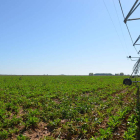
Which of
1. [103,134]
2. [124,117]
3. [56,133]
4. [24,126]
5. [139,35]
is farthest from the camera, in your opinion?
[139,35]

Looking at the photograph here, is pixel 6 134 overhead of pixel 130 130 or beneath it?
beneath

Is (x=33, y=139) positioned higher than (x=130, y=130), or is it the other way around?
(x=130, y=130)

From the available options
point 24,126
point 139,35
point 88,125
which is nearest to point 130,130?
point 88,125

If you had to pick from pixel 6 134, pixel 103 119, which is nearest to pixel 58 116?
pixel 103 119

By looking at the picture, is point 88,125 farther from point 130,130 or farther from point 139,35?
point 139,35

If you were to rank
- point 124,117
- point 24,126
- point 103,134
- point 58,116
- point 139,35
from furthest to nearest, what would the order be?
1. point 139,35
2. point 58,116
3. point 124,117
4. point 24,126
5. point 103,134

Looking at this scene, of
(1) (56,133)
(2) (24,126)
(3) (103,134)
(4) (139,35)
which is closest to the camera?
(3) (103,134)

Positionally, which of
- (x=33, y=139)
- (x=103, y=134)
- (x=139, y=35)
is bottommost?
(x=33, y=139)

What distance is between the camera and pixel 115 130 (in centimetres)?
537

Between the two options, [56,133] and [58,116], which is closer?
[56,133]

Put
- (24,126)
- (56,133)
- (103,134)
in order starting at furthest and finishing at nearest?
(24,126) → (56,133) → (103,134)

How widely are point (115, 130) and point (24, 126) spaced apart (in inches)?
143

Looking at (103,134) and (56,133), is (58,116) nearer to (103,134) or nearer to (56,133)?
(56,133)

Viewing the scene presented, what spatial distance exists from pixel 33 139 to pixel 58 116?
2.21 m
